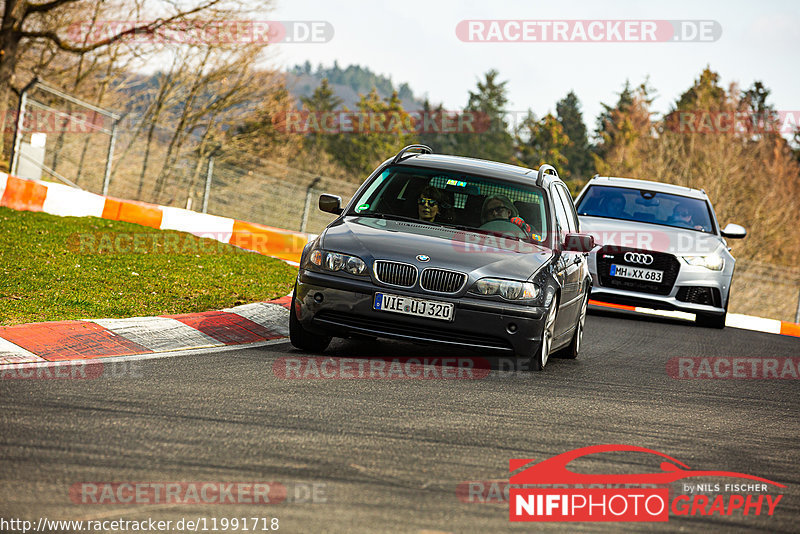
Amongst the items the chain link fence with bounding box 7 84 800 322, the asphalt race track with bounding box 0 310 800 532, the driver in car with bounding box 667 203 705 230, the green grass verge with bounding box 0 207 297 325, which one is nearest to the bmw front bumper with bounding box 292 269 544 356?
the asphalt race track with bounding box 0 310 800 532

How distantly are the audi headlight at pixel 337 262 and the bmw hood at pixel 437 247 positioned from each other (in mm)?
42

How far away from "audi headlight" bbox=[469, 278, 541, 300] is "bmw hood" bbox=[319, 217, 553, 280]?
0.05 meters

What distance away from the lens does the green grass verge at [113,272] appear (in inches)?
338

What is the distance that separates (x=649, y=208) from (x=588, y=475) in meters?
11.0

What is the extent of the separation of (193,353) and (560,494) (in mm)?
3924

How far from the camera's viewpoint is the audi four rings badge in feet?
46.4

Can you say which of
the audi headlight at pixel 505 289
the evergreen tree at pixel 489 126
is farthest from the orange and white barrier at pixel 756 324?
the evergreen tree at pixel 489 126

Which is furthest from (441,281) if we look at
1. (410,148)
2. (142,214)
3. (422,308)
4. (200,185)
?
(200,185)

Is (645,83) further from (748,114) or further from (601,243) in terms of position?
(601,243)

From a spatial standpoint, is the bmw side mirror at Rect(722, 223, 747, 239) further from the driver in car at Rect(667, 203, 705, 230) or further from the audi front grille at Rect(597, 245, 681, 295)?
the audi front grille at Rect(597, 245, 681, 295)

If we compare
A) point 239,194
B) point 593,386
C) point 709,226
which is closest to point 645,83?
point 239,194

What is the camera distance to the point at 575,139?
114 m

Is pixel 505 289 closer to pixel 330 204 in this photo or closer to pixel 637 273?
pixel 330 204

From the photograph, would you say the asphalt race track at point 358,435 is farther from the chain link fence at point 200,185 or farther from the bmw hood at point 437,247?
the chain link fence at point 200,185
